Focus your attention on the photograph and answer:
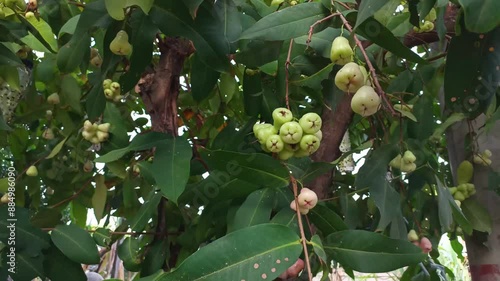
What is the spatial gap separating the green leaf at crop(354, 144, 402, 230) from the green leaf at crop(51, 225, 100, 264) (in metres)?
0.44

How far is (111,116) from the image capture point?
1.05m

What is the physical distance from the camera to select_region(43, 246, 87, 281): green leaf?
2.76 feet

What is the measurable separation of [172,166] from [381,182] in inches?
13.1

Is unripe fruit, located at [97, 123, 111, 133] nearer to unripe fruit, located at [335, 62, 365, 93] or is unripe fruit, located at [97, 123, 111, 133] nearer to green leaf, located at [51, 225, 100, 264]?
green leaf, located at [51, 225, 100, 264]

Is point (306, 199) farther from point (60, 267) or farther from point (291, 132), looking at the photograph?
point (60, 267)

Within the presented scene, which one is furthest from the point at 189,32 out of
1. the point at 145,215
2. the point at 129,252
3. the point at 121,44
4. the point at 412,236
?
the point at 412,236

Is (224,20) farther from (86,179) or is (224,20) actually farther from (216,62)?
(86,179)

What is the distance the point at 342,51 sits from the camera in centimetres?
65

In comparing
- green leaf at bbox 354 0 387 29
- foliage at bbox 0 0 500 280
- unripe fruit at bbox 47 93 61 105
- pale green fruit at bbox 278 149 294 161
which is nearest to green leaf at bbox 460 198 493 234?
foliage at bbox 0 0 500 280

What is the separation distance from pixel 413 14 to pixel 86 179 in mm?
827

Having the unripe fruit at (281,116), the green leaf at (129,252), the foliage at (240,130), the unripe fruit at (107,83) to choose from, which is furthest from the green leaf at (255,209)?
the unripe fruit at (107,83)

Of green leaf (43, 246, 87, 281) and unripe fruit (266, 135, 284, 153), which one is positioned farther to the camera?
green leaf (43, 246, 87, 281)

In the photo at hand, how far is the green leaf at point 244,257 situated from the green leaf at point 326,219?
0.17m

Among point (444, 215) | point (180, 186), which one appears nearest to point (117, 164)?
point (180, 186)
